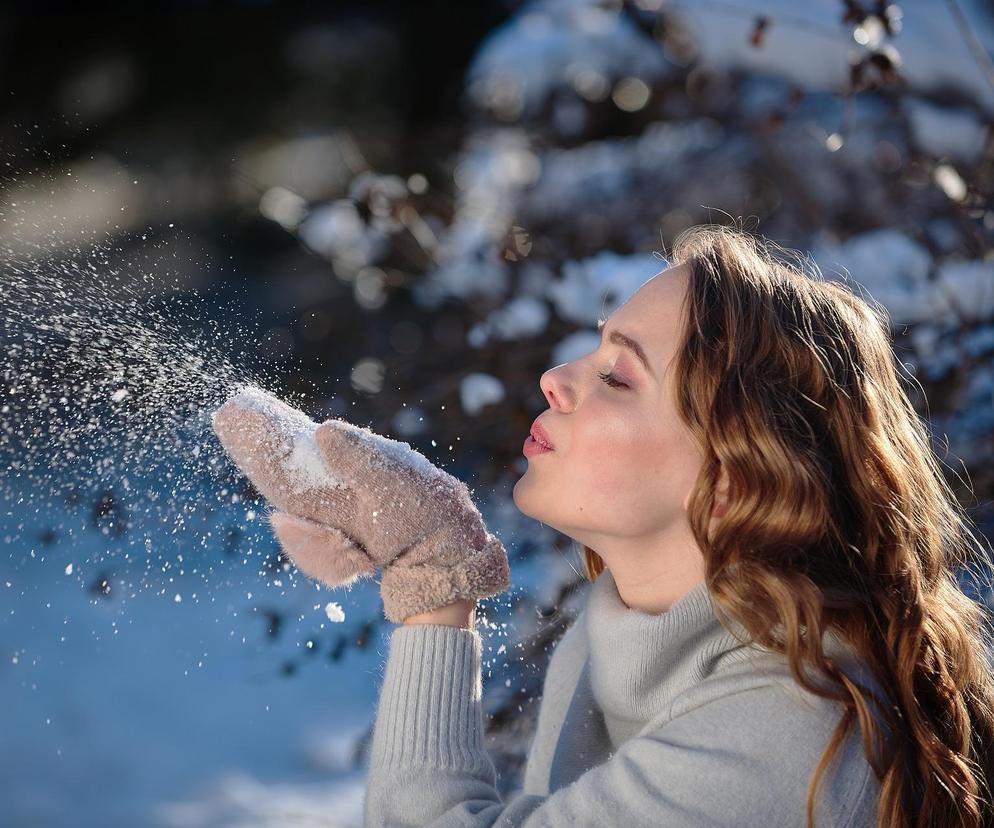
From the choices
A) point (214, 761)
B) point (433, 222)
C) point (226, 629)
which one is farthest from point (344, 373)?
point (214, 761)

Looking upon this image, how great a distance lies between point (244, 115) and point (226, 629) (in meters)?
1.78

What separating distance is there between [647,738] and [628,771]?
0.15 ft

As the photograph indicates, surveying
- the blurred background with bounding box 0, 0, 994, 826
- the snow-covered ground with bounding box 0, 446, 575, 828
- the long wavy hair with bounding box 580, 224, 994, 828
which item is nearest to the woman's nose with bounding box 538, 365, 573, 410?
the long wavy hair with bounding box 580, 224, 994, 828

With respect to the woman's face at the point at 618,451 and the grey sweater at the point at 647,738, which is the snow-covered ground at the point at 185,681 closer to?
the grey sweater at the point at 647,738

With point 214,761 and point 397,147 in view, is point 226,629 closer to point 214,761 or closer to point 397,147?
point 214,761

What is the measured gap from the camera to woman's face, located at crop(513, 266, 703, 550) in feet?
4.34

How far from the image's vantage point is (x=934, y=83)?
11.0ft

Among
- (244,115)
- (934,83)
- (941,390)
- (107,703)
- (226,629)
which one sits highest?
(934,83)

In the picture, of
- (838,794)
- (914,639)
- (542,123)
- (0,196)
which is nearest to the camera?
(838,794)

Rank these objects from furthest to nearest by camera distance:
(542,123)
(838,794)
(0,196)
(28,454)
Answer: (542,123) < (0,196) < (28,454) < (838,794)

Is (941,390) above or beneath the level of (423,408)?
above

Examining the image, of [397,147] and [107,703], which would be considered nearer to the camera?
[107,703]

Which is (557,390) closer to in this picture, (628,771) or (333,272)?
(628,771)

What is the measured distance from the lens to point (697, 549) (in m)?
1.36
